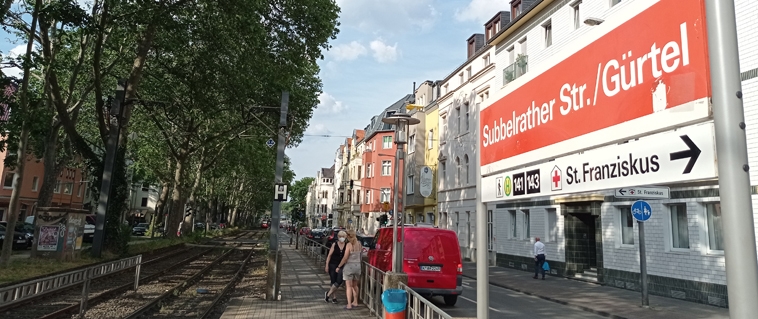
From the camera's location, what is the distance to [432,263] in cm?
1220

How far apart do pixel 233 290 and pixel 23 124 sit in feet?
26.0

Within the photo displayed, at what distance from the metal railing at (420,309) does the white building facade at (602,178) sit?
1925mm

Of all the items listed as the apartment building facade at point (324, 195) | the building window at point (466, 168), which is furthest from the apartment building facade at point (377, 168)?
the apartment building facade at point (324, 195)

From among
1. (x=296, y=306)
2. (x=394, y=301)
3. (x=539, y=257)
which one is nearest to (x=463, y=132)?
(x=539, y=257)

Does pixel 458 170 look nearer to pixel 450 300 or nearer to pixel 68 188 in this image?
pixel 450 300

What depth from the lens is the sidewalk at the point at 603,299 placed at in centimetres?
1184

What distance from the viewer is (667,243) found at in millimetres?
15273

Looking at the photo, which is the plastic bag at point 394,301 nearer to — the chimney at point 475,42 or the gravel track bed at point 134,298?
the gravel track bed at point 134,298

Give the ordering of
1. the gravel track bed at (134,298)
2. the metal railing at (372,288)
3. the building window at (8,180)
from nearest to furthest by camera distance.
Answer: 1. the metal railing at (372,288)
2. the gravel track bed at (134,298)
3. the building window at (8,180)

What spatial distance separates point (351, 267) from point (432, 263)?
2.24 m

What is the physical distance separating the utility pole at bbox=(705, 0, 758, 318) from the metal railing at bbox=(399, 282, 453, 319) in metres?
3.41

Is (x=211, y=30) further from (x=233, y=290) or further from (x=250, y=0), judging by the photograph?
(x=233, y=290)

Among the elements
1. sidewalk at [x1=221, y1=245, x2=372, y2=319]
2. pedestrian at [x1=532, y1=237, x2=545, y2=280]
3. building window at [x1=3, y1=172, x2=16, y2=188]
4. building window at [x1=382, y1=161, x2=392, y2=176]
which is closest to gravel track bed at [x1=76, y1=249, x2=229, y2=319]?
sidewalk at [x1=221, y1=245, x2=372, y2=319]

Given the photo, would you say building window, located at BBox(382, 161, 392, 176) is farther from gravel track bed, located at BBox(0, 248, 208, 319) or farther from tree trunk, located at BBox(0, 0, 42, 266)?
tree trunk, located at BBox(0, 0, 42, 266)
